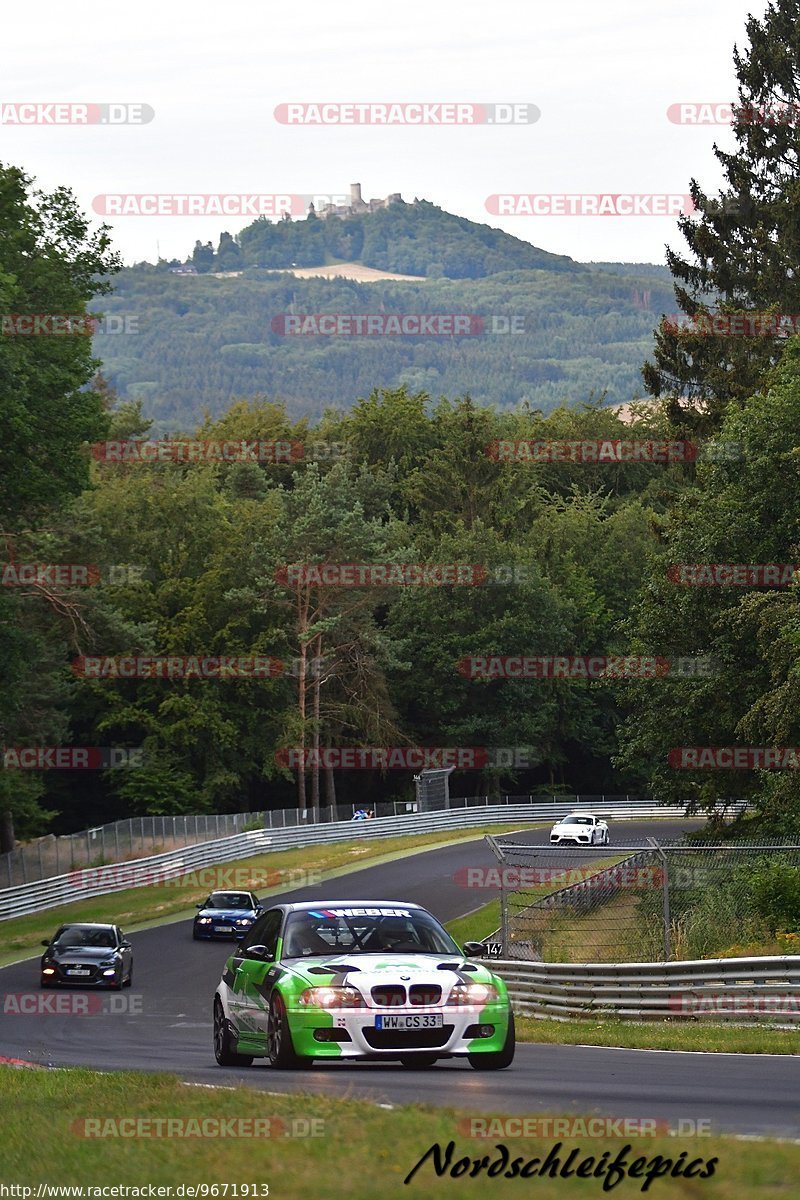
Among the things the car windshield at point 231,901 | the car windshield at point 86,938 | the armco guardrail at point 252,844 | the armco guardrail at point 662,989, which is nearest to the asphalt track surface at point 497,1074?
the car windshield at point 86,938

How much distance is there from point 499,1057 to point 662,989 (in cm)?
710

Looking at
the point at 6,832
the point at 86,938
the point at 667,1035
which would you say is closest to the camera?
the point at 667,1035

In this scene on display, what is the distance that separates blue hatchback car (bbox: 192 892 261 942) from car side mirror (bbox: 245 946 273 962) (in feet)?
90.3

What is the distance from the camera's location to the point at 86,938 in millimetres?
31766

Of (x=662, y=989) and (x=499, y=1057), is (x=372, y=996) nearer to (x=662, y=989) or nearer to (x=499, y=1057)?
(x=499, y=1057)

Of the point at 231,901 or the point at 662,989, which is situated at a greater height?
the point at 662,989

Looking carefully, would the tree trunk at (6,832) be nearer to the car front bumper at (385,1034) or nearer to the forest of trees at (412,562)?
the forest of trees at (412,562)

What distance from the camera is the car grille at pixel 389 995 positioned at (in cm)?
1261

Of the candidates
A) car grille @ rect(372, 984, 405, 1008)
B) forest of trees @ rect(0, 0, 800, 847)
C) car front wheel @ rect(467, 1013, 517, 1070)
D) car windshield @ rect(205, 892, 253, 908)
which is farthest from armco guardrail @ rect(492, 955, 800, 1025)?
car windshield @ rect(205, 892, 253, 908)

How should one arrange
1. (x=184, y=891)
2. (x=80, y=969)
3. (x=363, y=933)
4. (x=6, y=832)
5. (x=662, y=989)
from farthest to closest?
(x=6, y=832)
(x=184, y=891)
(x=80, y=969)
(x=662, y=989)
(x=363, y=933)

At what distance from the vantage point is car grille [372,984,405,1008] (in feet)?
41.4

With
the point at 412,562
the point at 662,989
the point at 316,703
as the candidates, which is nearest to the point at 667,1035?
the point at 662,989

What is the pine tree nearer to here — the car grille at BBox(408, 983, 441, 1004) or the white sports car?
the white sports car

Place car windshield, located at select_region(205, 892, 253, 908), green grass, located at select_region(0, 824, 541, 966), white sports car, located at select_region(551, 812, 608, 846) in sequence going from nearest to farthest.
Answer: car windshield, located at select_region(205, 892, 253, 908), green grass, located at select_region(0, 824, 541, 966), white sports car, located at select_region(551, 812, 608, 846)
